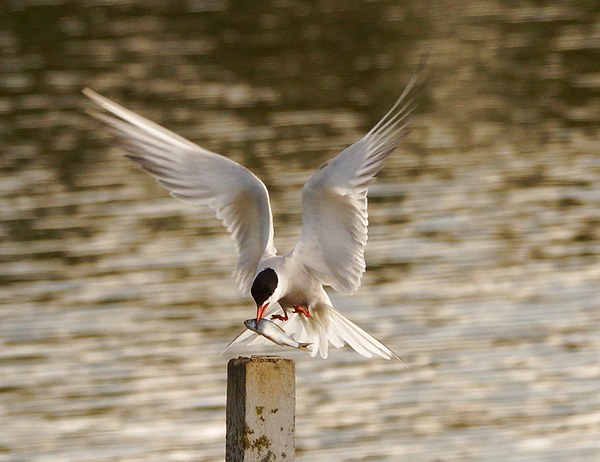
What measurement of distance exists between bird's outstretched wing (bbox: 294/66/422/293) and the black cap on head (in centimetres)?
40

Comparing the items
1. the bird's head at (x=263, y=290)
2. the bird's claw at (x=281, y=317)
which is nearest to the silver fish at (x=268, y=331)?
the bird's head at (x=263, y=290)

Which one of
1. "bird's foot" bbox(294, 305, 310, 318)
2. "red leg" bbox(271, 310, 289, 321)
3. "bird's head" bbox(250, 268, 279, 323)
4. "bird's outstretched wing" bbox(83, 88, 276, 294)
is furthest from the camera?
"red leg" bbox(271, 310, 289, 321)

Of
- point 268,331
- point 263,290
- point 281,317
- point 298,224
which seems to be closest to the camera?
point 268,331

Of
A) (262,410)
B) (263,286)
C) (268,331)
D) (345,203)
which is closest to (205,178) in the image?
(345,203)

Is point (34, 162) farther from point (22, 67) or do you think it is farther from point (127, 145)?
point (127, 145)

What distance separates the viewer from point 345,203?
540 centimetres

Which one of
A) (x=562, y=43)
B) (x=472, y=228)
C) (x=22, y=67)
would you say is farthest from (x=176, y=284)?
(x=562, y=43)

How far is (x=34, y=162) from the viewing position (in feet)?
39.4

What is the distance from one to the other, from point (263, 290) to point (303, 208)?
0.52 meters

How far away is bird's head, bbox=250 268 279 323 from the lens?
A: 504 cm

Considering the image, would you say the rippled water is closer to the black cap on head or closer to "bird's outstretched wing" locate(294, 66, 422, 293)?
"bird's outstretched wing" locate(294, 66, 422, 293)

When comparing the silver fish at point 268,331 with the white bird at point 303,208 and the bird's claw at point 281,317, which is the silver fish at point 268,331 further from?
the bird's claw at point 281,317

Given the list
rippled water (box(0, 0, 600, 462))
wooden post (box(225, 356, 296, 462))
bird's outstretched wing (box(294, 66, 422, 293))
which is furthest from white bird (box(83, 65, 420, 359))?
rippled water (box(0, 0, 600, 462))

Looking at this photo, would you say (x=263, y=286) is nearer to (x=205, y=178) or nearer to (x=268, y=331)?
(x=268, y=331)
